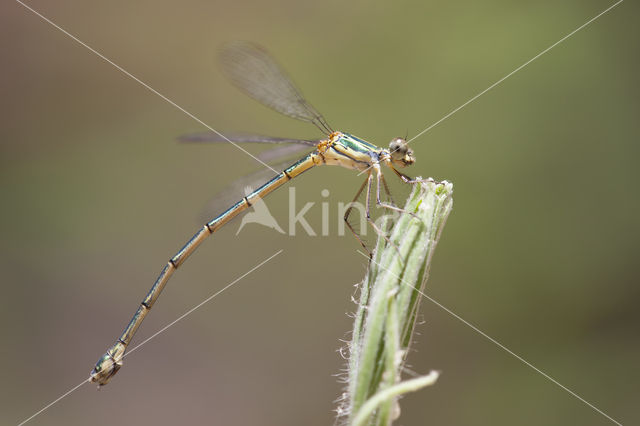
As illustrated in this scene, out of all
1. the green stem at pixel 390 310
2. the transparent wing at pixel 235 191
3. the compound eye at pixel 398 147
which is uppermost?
the compound eye at pixel 398 147

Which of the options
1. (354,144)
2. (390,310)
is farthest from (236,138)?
(390,310)

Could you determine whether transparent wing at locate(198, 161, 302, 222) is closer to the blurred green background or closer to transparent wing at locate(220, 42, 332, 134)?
transparent wing at locate(220, 42, 332, 134)

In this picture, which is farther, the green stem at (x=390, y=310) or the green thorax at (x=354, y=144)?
the green thorax at (x=354, y=144)

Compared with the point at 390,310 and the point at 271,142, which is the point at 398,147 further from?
the point at 390,310

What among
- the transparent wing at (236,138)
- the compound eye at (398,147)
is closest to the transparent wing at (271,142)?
the transparent wing at (236,138)

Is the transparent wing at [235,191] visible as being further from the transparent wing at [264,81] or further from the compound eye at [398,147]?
the compound eye at [398,147]

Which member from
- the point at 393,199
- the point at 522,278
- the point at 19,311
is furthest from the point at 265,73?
the point at 19,311
